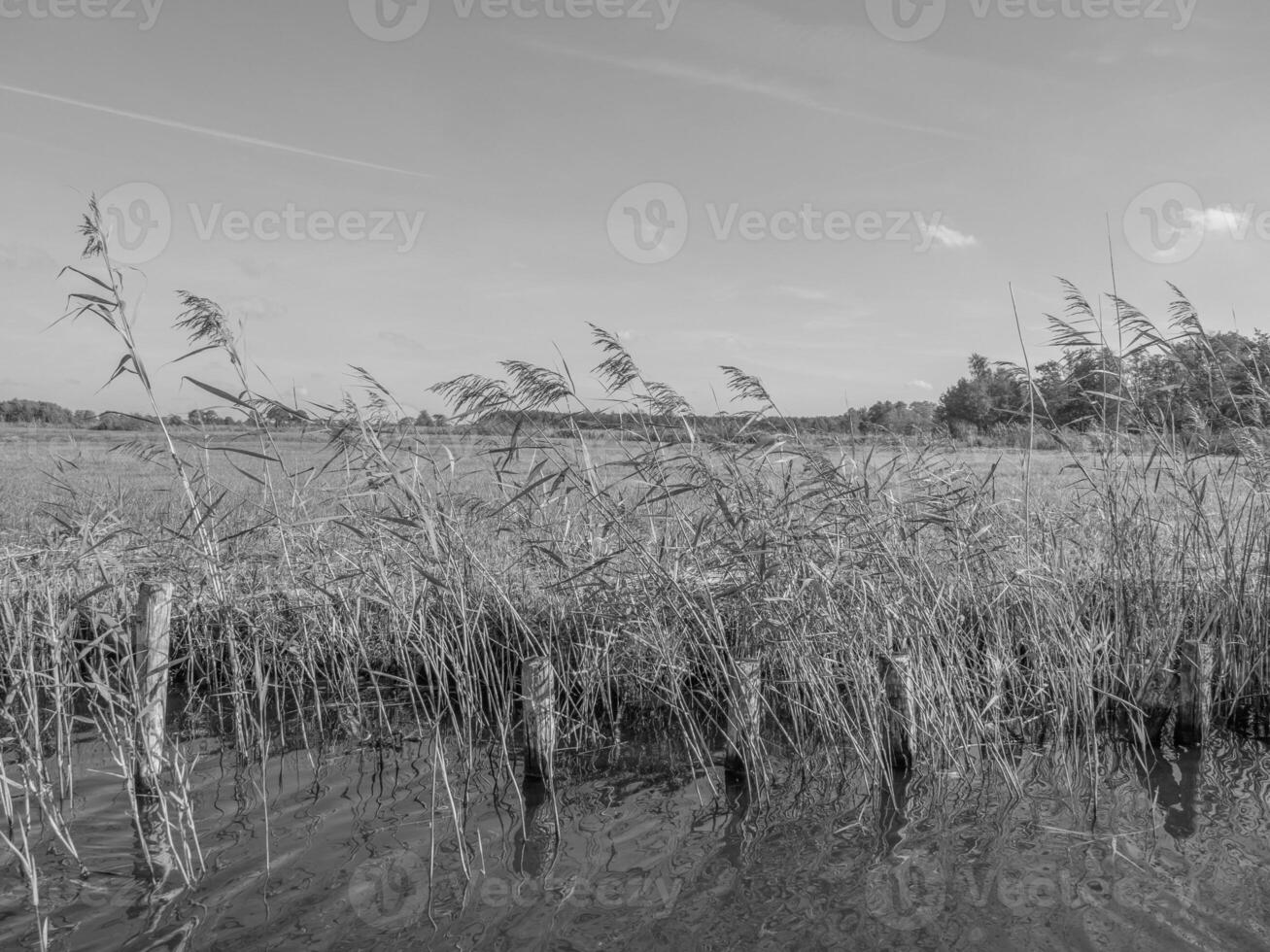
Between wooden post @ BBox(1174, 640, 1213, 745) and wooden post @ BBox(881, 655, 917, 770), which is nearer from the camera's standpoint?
wooden post @ BBox(881, 655, 917, 770)

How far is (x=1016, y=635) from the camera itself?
6637 mm

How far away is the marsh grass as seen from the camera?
17.1 ft

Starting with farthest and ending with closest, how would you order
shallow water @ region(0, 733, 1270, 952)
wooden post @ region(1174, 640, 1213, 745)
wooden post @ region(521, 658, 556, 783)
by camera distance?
wooden post @ region(1174, 640, 1213, 745) < wooden post @ region(521, 658, 556, 783) < shallow water @ region(0, 733, 1270, 952)

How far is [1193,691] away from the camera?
5984 millimetres

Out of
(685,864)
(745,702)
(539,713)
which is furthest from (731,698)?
(539,713)

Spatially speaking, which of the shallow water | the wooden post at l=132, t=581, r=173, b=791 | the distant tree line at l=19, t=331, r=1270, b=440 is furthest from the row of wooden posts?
the distant tree line at l=19, t=331, r=1270, b=440

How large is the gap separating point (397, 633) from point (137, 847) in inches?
73.2

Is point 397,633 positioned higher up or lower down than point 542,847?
higher up

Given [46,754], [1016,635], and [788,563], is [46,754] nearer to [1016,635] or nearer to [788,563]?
[788,563]

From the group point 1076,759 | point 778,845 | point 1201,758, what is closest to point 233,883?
point 778,845

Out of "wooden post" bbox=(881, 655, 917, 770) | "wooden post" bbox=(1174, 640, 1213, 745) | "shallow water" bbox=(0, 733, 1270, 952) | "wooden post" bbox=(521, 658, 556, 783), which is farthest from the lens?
"wooden post" bbox=(1174, 640, 1213, 745)

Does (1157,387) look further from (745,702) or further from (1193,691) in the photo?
(745,702)

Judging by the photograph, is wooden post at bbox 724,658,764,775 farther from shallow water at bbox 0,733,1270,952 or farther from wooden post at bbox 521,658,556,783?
wooden post at bbox 521,658,556,783

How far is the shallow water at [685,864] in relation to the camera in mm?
4105
